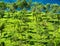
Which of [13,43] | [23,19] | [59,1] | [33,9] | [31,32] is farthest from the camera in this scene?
[59,1]

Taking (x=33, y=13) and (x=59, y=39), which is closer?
(x=59, y=39)

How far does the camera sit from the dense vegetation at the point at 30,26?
6633 millimetres

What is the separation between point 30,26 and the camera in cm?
729

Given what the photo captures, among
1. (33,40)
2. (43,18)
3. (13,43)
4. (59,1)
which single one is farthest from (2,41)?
(59,1)

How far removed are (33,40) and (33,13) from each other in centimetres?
176

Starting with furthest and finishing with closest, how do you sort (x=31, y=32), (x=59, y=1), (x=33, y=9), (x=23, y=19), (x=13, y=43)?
1. (x=59, y=1)
2. (x=33, y=9)
3. (x=23, y=19)
4. (x=31, y=32)
5. (x=13, y=43)

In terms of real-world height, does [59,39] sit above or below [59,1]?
below

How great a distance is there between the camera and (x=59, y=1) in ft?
46.2

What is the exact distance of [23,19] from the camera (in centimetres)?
788

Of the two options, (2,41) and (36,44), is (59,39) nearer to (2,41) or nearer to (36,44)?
(36,44)

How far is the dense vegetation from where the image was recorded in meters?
6.63

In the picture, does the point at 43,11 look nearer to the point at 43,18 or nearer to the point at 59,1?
the point at 43,18

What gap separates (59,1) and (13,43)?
26.3ft

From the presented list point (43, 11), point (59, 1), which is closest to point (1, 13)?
point (43, 11)
